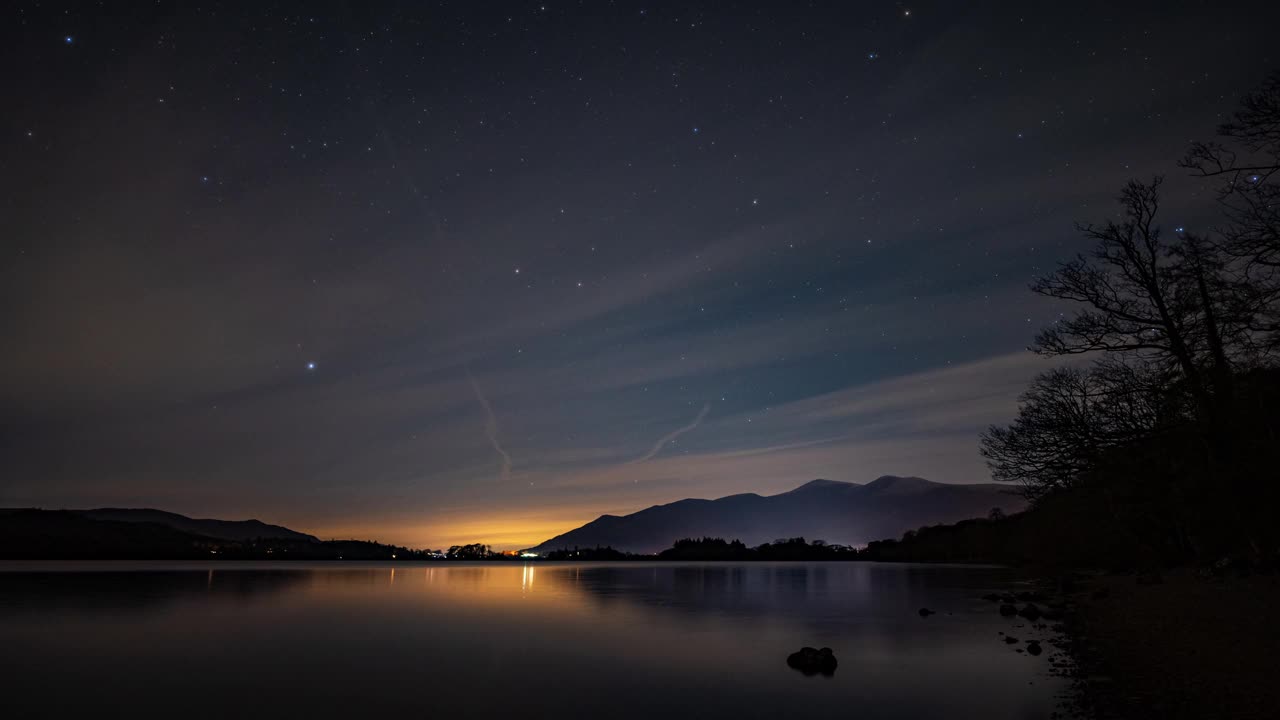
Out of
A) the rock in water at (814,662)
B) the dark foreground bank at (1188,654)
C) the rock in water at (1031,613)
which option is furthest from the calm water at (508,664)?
the dark foreground bank at (1188,654)

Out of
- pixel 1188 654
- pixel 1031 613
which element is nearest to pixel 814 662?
pixel 1188 654

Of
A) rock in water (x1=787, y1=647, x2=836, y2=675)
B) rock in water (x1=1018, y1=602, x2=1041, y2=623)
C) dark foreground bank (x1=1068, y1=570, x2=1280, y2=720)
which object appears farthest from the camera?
rock in water (x1=1018, y1=602, x2=1041, y2=623)

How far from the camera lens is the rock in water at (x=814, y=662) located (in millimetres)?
26062

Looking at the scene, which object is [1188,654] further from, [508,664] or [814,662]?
[508,664]

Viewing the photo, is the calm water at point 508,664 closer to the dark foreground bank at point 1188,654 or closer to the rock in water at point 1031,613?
the rock in water at point 1031,613

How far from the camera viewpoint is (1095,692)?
17703 mm

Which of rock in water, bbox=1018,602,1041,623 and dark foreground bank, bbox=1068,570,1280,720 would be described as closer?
dark foreground bank, bbox=1068,570,1280,720

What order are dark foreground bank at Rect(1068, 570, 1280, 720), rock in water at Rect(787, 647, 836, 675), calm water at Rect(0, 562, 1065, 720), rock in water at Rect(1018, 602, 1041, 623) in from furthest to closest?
rock in water at Rect(1018, 602, 1041, 623) → rock in water at Rect(787, 647, 836, 675) → calm water at Rect(0, 562, 1065, 720) → dark foreground bank at Rect(1068, 570, 1280, 720)

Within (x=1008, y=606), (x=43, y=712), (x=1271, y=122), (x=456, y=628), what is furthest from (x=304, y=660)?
(x=1008, y=606)

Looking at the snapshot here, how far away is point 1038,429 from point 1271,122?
10614 millimetres

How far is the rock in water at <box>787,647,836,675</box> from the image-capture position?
26.1 metres

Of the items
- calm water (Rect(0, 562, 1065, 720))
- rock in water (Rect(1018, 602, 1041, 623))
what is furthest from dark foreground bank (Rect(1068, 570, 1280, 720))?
rock in water (Rect(1018, 602, 1041, 623))

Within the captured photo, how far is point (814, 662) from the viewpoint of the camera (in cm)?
2645

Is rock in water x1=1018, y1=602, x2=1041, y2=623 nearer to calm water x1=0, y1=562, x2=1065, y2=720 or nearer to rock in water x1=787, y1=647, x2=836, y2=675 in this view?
calm water x1=0, y1=562, x2=1065, y2=720
